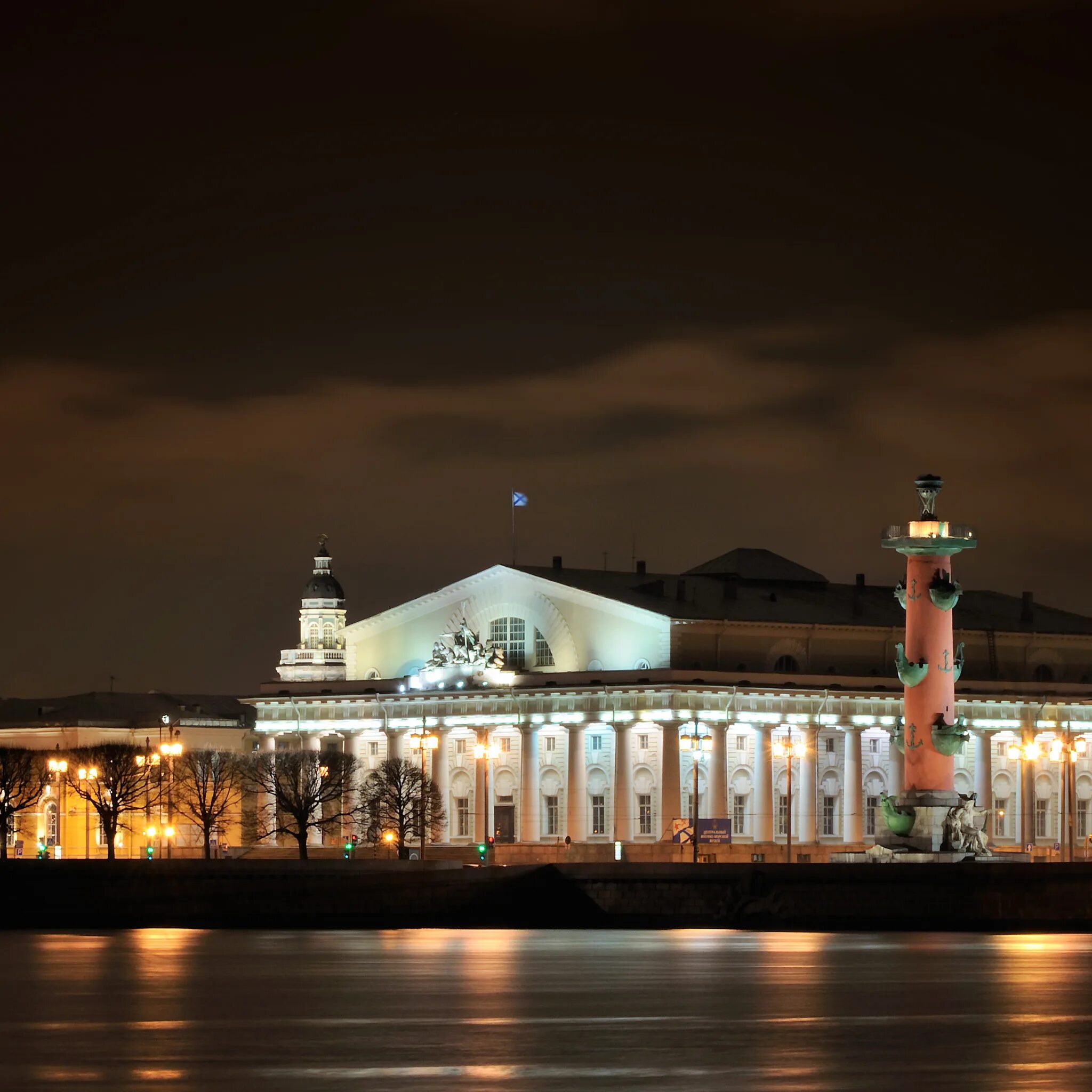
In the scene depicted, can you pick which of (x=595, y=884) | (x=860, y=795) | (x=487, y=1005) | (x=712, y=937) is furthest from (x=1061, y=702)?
(x=487, y=1005)

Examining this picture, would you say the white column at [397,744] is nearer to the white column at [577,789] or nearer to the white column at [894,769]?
the white column at [577,789]

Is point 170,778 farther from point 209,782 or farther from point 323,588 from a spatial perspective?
point 323,588

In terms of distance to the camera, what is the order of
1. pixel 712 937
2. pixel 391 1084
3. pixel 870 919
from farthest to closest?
pixel 870 919 → pixel 712 937 → pixel 391 1084

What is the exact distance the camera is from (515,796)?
5108 inches

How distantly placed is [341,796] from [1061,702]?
111 feet

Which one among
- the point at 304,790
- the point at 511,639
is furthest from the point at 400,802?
the point at 511,639

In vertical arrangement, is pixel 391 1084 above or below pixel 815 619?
below

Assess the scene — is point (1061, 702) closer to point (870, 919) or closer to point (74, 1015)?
point (870, 919)

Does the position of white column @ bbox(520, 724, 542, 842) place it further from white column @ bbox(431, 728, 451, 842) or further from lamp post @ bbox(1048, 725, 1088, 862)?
lamp post @ bbox(1048, 725, 1088, 862)

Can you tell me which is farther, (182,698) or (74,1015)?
(182,698)

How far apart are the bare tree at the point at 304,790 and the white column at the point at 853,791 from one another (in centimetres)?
2242

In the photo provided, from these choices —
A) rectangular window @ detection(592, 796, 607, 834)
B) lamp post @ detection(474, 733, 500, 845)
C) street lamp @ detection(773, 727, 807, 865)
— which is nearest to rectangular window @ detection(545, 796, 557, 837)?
rectangular window @ detection(592, 796, 607, 834)

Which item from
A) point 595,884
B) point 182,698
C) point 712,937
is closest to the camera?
point 712,937

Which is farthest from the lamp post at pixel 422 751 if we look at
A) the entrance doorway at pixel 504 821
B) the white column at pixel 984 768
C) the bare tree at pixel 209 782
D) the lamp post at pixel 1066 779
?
the white column at pixel 984 768
